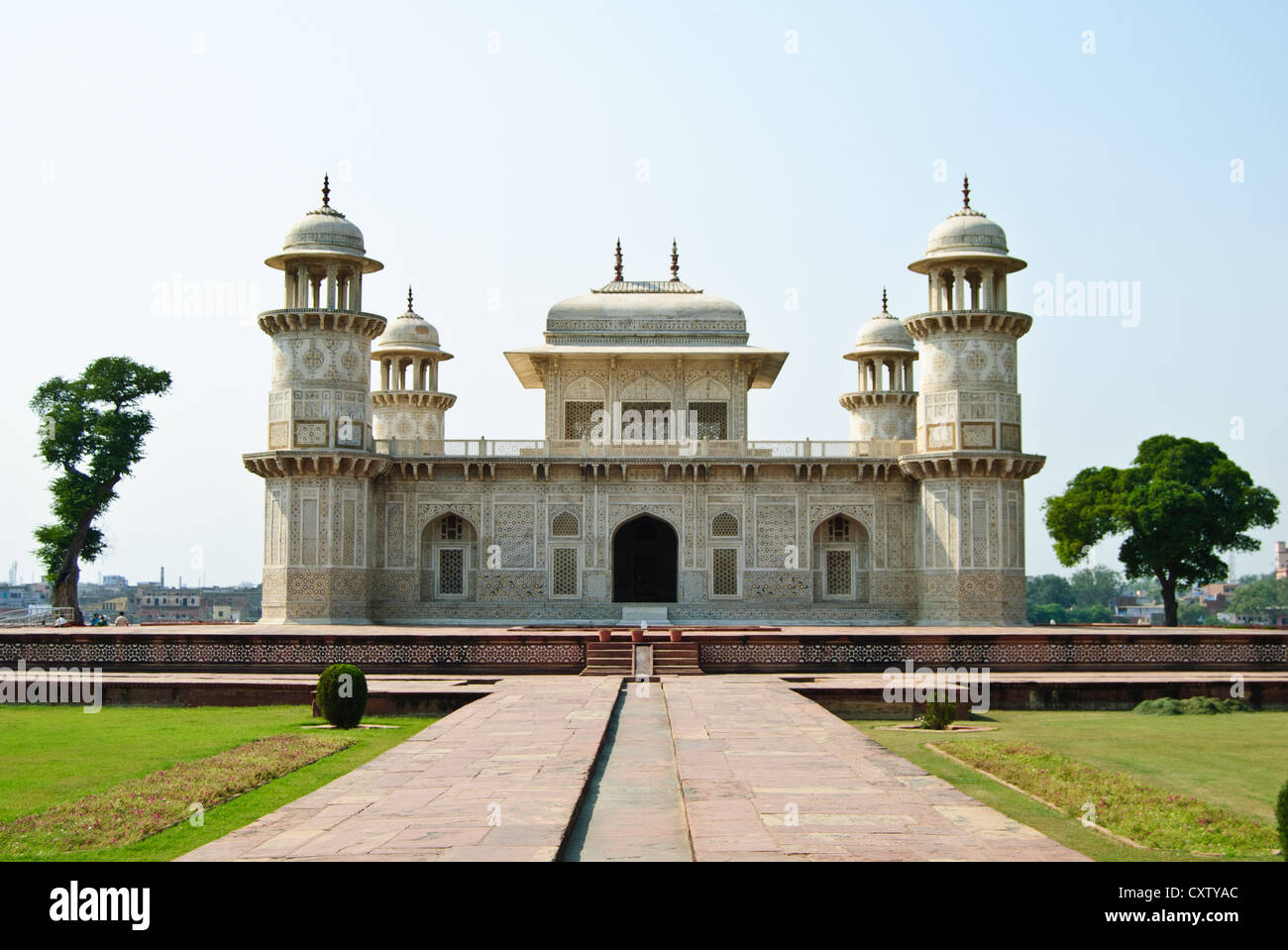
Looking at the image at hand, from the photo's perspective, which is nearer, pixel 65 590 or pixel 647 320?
pixel 647 320

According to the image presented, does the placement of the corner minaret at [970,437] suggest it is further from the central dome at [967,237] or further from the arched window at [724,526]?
the arched window at [724,526]

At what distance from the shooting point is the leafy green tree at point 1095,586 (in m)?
138

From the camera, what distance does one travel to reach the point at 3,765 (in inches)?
427

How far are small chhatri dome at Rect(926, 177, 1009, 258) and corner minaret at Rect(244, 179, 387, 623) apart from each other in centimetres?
1260

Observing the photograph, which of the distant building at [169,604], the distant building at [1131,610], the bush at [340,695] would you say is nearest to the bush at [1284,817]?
the bush at [340,695]

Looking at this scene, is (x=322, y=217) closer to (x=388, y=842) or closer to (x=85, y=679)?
(x=85, y=679)

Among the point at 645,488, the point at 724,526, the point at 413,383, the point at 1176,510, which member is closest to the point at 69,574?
the point at 413,383

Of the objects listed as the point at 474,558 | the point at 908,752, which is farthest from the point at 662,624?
the point at 908,752

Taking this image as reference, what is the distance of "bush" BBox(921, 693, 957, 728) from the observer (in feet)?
45.8

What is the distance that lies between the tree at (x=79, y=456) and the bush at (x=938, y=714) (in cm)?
2796

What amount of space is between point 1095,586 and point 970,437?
119323 mm

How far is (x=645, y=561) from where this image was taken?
31.9 m

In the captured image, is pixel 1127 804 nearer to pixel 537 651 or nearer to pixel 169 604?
pixel 537 651
